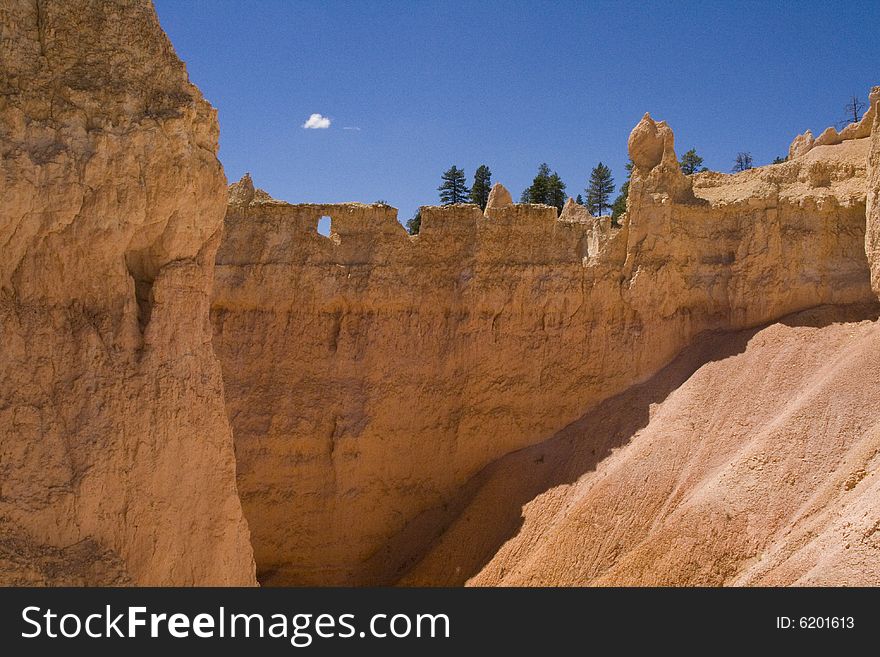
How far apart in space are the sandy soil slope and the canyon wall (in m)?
1.08

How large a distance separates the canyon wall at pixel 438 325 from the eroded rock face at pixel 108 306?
12243 mm

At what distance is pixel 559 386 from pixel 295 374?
24.8 ft

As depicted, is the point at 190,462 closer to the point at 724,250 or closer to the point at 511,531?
the point at 511,531

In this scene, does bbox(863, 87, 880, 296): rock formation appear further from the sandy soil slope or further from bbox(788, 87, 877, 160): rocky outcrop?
bbox(788, 87, 877, 160): rocky outcrop

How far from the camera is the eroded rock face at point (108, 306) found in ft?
35.3

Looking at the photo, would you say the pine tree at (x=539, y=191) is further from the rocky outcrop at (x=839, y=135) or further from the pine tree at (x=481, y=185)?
the rocky outcrop at (x=839, y=135)

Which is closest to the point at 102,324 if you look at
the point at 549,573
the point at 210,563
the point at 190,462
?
the point at 190,462

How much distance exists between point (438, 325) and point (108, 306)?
15442 mm

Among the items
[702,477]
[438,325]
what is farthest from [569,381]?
[702,477]

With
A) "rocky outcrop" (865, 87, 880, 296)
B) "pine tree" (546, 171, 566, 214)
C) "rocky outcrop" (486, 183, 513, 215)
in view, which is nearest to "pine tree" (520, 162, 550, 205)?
"pine tree" (546, 171, 566, 214)

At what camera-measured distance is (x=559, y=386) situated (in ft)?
85.7

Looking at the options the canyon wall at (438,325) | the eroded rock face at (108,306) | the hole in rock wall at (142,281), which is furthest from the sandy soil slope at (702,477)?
the hole in rock wall at (142,281)

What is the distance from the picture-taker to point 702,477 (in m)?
21.7

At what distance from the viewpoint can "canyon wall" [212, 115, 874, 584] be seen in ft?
83.2
